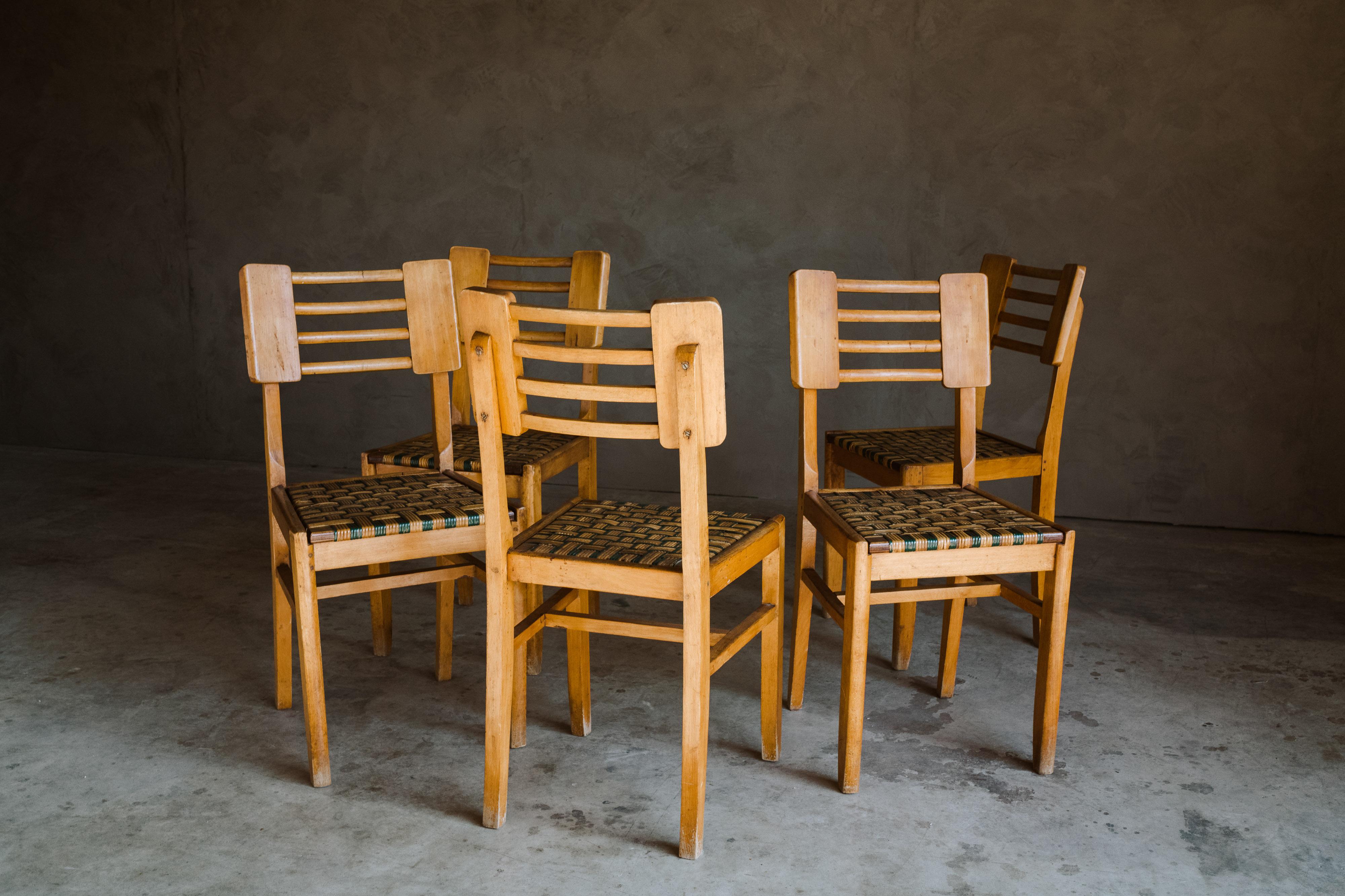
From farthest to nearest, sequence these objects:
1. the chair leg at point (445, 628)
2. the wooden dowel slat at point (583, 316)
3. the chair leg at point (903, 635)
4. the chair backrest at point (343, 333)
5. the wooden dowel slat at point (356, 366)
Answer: the chair leg at point (903, 635), the chair leg at point (445, 628), the wooden dowel slat at point (356, 366), the chair backrest at point (343, 333), the wooden dowel slat at point (583, 316)

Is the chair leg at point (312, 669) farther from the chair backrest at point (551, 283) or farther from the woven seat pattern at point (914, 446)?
the woven seat pattern at point (914, 446)

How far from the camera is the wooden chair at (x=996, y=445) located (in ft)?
8.61

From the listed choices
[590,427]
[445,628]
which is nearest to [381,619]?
[445,628]

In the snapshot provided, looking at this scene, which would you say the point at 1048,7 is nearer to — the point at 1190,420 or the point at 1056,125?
the point at 1056,125

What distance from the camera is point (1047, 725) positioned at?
2104mm

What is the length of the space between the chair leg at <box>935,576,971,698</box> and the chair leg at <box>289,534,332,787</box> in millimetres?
1358

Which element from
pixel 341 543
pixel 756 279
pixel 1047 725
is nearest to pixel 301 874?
pixel 341 543

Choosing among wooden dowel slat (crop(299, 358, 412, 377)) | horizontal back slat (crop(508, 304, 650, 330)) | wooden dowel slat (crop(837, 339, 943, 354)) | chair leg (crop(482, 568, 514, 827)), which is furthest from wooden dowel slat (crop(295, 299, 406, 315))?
wooden dowel slat (crop(837, 339, 943, 354))

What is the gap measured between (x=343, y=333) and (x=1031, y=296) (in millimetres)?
1777

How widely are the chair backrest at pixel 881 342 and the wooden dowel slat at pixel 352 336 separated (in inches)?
34.6

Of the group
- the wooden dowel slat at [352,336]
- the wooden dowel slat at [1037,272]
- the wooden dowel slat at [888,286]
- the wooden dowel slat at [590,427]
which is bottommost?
the wooden dowel slat at [590,427]

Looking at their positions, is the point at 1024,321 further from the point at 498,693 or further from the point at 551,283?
the point at 498,693

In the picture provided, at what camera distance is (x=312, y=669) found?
81.0 inches

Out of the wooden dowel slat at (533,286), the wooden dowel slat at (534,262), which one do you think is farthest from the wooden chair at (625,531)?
the wooden dowel slat at (534,262)
